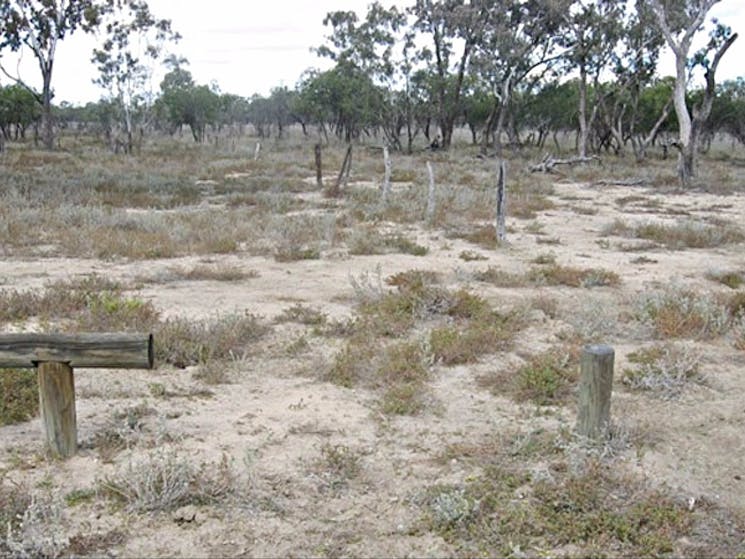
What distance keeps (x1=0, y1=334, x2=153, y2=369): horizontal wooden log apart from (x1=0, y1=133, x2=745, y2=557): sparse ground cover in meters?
0.65

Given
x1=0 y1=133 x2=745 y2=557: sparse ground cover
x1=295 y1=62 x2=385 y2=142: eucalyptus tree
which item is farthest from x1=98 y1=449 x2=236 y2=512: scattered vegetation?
x1=295 y1=62 x2=385 y2=142: eucalyptus tree

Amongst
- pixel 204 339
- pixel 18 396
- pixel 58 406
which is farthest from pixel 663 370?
pixel 18 396

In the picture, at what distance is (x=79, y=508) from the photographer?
4.09 m

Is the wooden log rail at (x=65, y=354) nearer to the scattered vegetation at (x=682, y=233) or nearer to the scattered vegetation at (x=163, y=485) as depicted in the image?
the scattered vegetation at (x=163, y=485)

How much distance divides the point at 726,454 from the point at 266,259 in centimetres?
799

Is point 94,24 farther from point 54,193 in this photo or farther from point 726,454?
point 726,454

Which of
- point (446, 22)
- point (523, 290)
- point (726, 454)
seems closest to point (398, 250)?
point (523, 290)

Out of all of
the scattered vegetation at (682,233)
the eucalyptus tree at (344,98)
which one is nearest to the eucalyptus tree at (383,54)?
the eucalyptus tree at (344,98)

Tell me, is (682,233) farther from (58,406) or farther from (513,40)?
(513,40)

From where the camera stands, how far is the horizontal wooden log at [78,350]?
169 inches

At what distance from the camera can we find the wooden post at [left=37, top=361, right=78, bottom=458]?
171 inches

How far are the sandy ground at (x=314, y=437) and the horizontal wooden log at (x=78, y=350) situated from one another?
0.73m

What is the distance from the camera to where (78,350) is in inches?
170

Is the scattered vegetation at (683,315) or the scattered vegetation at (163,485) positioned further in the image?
the scattered vegetation at (683,315)
